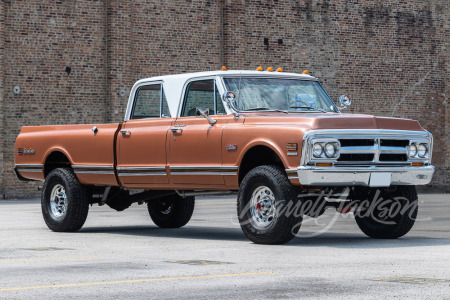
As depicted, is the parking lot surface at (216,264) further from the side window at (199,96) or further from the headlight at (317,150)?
the side window at (199,96)

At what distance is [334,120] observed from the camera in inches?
444

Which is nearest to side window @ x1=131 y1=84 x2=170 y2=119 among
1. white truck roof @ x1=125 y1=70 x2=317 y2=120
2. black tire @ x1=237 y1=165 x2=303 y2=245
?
white truck roof @ x1=125 y1=70 x2=317 y2=120

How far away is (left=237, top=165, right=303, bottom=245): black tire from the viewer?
11.1 metres

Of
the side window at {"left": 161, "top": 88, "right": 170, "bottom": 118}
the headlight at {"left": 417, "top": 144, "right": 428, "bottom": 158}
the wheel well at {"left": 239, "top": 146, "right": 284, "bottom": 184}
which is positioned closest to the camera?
the wheel well at {"left": 239, "top": 146, "right": 284, "bottom": 184}

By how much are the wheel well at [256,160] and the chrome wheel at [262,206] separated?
49cm

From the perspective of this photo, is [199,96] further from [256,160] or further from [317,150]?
[317,150]

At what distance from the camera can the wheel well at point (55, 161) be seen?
14.7 meters

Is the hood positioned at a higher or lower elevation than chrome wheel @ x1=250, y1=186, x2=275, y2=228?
higher

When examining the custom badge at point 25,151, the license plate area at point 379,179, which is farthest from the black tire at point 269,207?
the custom badge at point 25,151

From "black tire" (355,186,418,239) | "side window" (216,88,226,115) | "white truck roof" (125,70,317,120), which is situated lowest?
"black tire" (355,186,418,239)

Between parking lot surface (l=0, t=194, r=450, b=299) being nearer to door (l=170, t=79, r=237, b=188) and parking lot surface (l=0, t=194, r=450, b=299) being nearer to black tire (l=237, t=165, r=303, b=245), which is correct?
black tire (l=237, t=165, r=303, b=245)

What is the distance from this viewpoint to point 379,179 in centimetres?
1137

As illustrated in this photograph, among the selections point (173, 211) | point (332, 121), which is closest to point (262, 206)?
point (332, 121)

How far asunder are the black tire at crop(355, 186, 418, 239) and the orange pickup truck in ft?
0.05
